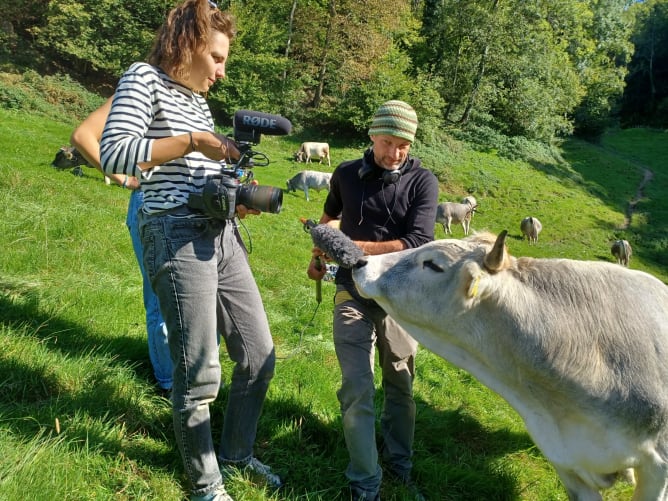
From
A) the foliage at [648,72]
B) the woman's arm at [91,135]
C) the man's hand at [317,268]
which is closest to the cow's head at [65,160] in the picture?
the man's hand at [317,268]

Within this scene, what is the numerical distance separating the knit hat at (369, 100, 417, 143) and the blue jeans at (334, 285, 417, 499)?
109cm

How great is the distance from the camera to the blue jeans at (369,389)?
2775 millimetres

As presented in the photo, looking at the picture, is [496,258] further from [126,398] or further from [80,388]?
[80,388]

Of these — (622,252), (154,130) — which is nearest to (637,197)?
(622,252)

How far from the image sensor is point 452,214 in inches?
688

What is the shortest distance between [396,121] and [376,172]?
0.38 m

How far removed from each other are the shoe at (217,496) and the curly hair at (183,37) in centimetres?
A: 214

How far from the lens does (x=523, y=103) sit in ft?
105

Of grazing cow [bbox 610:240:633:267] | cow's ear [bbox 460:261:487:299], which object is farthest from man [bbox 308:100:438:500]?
grazing cow [bbox 610:240:633:267]

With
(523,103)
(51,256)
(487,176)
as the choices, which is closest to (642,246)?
(487,176)

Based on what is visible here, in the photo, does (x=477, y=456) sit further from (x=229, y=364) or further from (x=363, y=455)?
(x=229, y=364)

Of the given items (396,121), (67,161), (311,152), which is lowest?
(311,152)

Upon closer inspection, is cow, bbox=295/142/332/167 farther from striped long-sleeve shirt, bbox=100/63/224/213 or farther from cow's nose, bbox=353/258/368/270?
striped long-sleeve shirt, bbox=100/63/224/213

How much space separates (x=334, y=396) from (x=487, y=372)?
60.1 inches
